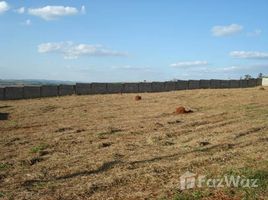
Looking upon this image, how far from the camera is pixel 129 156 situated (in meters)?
13.0

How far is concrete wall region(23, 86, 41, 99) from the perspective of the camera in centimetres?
4584

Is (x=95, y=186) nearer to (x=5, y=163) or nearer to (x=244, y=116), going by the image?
(x=5, y=163)

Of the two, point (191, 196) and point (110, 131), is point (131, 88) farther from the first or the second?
point (191, 196)

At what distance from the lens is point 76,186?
993 centimetres

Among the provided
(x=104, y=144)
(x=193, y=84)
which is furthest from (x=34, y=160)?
(x=193, y=84)

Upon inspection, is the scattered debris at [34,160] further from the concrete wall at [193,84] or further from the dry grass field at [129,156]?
the concrete wall at [193,84]

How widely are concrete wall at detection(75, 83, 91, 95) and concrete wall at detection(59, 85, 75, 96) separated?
2.36 feet

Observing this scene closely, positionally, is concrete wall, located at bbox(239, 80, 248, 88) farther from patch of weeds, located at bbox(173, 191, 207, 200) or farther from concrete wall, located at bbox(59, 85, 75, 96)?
patch of weeds, located at bbox(173, 191, 207, 200)

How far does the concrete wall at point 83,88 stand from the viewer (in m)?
51.2

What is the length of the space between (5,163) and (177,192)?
554 cm
